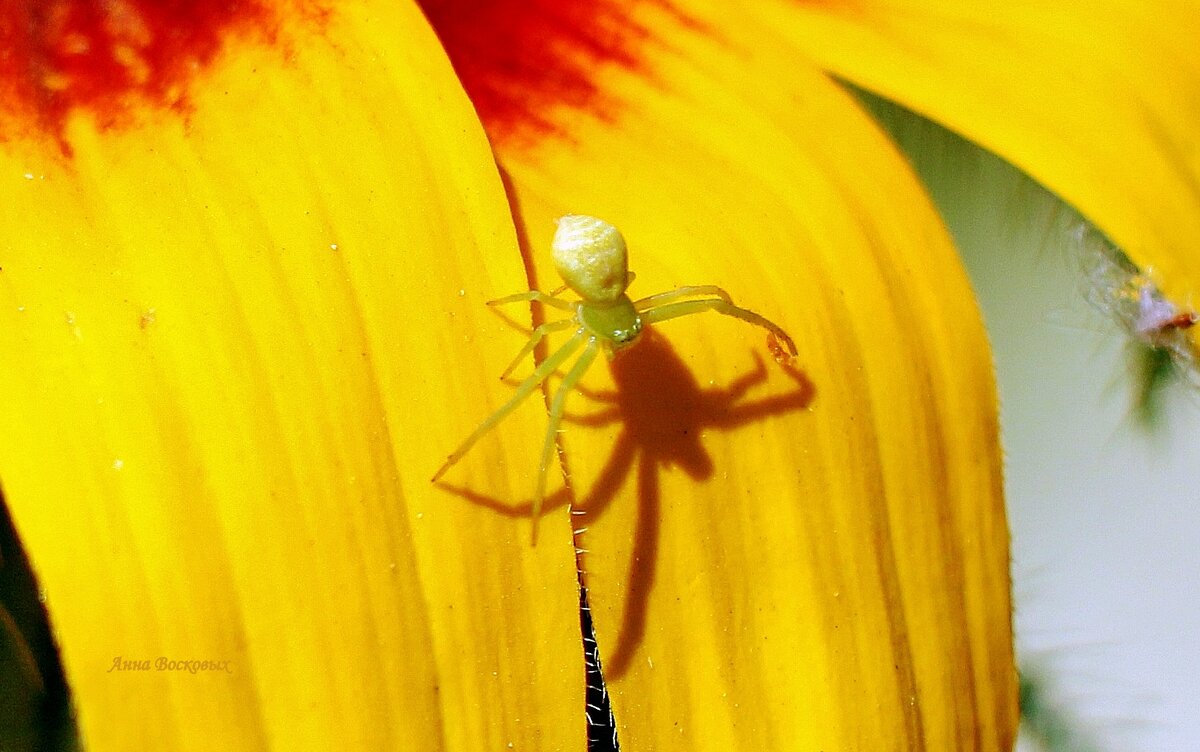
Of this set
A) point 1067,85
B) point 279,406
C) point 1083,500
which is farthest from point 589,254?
point 1083,500

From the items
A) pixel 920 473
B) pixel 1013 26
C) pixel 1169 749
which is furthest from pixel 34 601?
pixel 1169 749

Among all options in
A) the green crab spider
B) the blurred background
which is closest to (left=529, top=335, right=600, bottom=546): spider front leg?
the green crab spider

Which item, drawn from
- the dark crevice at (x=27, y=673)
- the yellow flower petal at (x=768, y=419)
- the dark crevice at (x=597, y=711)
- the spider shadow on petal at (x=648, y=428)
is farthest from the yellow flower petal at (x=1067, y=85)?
the dark crevice at (x=27, y=673)

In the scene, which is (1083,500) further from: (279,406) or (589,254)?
(279,406)

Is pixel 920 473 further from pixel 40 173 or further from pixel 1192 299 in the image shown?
pixel 40 173

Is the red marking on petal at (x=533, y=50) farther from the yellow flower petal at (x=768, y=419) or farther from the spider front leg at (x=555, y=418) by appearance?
the spider front leg at (x=555, y=418)

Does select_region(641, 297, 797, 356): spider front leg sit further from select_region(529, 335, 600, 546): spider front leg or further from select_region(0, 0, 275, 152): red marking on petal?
select_region(0, 0, 275, 152): red marking on petal

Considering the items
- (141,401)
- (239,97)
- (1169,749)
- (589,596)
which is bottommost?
(1169,749)

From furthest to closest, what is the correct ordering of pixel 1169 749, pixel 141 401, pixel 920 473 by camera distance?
1. pixel 1169 749
2. pixel 920 473
3. pixel 141 401
